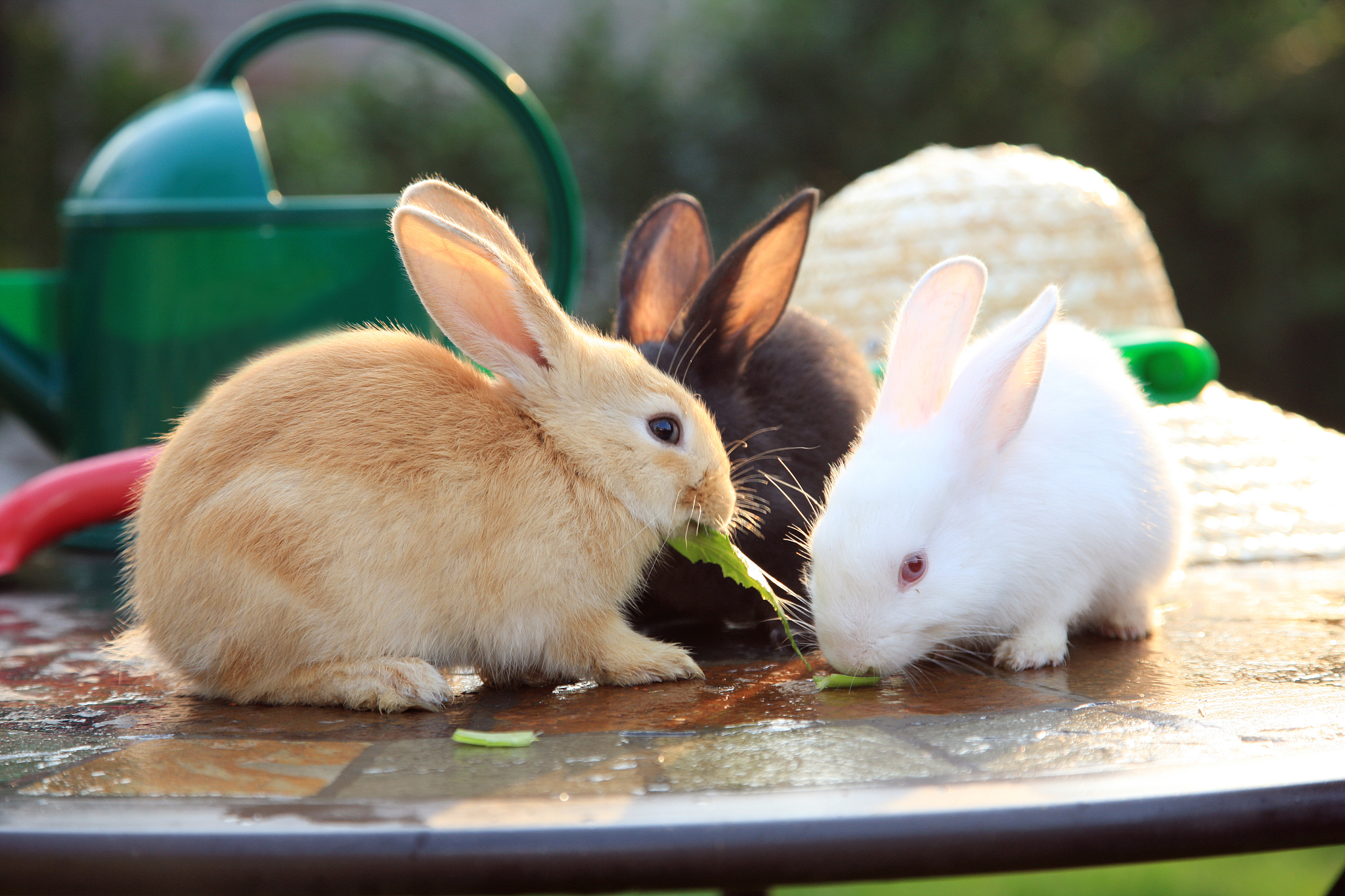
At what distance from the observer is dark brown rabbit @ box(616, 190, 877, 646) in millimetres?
1269

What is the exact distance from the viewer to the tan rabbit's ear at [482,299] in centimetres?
105

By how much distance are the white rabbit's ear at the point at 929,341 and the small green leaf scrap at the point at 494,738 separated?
52cm

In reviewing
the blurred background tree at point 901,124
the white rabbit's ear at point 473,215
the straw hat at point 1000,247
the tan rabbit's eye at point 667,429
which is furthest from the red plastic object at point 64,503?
the blurred background tree at point 901,124

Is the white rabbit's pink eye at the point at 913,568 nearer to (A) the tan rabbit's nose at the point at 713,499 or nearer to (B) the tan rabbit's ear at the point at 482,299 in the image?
(A) the tan rabbit's nose at the point at 713,499

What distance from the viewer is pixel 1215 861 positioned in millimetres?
3125

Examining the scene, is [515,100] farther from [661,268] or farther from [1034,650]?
[1034,650]

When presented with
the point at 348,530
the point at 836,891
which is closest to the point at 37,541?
the point at 348,530

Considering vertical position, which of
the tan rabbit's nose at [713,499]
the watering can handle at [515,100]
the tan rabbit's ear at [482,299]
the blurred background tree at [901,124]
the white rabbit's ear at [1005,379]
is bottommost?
the tan rabbit's nose at [713,499]

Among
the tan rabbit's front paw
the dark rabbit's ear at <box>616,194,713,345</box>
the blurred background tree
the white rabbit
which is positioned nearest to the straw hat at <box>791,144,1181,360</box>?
the dark rabbit's ear at <box>616,194,713,345</box>

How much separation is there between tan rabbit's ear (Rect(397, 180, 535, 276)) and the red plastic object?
636 millimetres

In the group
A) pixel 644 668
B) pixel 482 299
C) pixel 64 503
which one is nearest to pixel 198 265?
pixel 64 503

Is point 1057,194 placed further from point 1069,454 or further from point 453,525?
point 453,525

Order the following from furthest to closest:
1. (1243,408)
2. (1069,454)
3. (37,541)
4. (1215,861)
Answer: (1215,861) < (1243,408) < (37,541) < (1069,454)

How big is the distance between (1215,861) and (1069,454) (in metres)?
2.42
